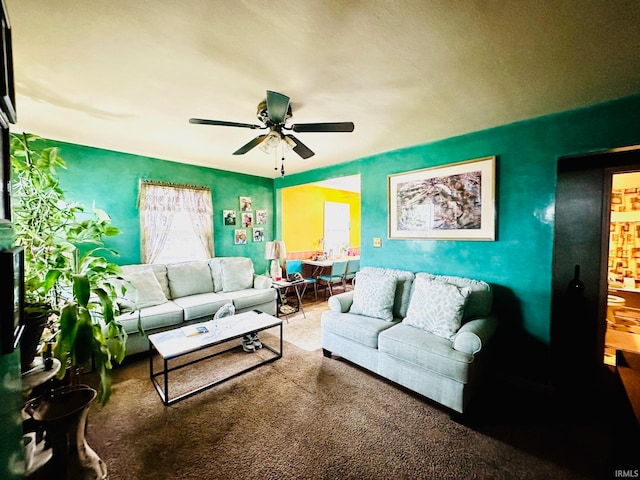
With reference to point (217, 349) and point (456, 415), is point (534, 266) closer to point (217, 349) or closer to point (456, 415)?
point (456, 415)

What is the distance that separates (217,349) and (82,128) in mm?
2759

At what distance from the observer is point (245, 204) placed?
470 centimetres

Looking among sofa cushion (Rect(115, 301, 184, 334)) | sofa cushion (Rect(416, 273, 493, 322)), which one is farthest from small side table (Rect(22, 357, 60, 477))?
sofa cushion (Rect(416, 273, 493, 322))

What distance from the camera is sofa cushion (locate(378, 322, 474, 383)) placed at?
1909 millimetres

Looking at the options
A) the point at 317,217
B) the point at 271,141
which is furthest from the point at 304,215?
the point at 271,141

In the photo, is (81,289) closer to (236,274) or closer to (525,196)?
(236,274)

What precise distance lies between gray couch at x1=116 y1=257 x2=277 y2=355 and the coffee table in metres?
0.38

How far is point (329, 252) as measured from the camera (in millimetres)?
6270

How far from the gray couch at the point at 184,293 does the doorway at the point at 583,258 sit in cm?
350

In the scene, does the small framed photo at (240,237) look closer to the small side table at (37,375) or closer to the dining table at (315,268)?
the dining table at (315,268)


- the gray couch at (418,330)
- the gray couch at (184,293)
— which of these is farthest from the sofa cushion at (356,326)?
the gray couch at (184,293)
